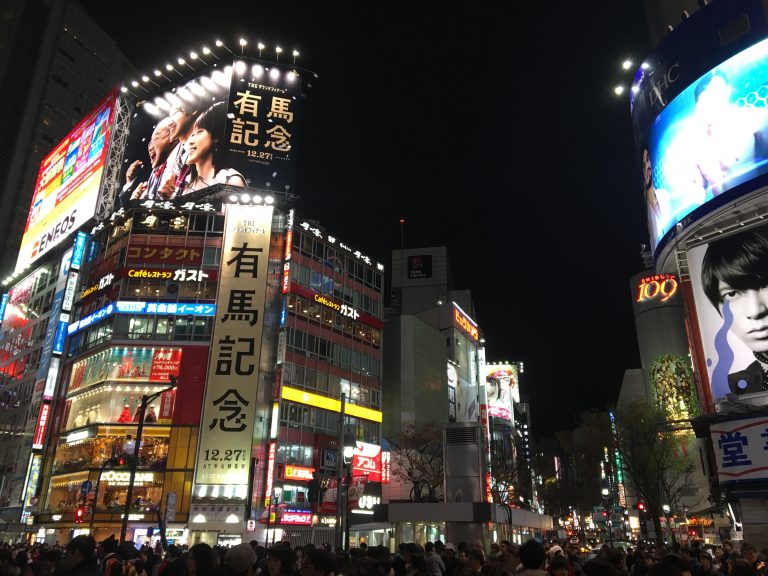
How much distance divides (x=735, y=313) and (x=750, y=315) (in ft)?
2.46

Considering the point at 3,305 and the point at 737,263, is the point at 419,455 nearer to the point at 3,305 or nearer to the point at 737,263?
the point at 737,263

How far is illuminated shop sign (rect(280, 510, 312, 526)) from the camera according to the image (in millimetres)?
42750

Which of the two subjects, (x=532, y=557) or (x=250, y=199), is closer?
Answer: (x=532, y=557)

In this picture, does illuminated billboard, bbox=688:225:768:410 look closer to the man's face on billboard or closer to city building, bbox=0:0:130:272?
the man's face on billboard

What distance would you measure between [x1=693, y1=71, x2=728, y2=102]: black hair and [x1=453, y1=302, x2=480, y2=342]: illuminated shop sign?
57.0 metres

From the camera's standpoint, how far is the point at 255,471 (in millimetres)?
43094

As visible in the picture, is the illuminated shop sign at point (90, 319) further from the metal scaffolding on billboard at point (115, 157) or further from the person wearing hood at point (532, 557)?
the person wearing hood at point (532, 557)

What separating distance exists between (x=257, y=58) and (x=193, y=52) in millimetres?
6978

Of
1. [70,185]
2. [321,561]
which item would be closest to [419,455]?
[70,185]

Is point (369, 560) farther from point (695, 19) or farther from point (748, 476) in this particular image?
point (695, 19)

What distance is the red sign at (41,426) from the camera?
1895 inches

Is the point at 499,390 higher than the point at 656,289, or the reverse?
the point at 656,289

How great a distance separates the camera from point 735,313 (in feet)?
104


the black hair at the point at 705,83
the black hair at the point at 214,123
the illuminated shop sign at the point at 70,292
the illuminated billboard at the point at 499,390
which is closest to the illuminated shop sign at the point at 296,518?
the illuminated shop sign at the point at 70,292
